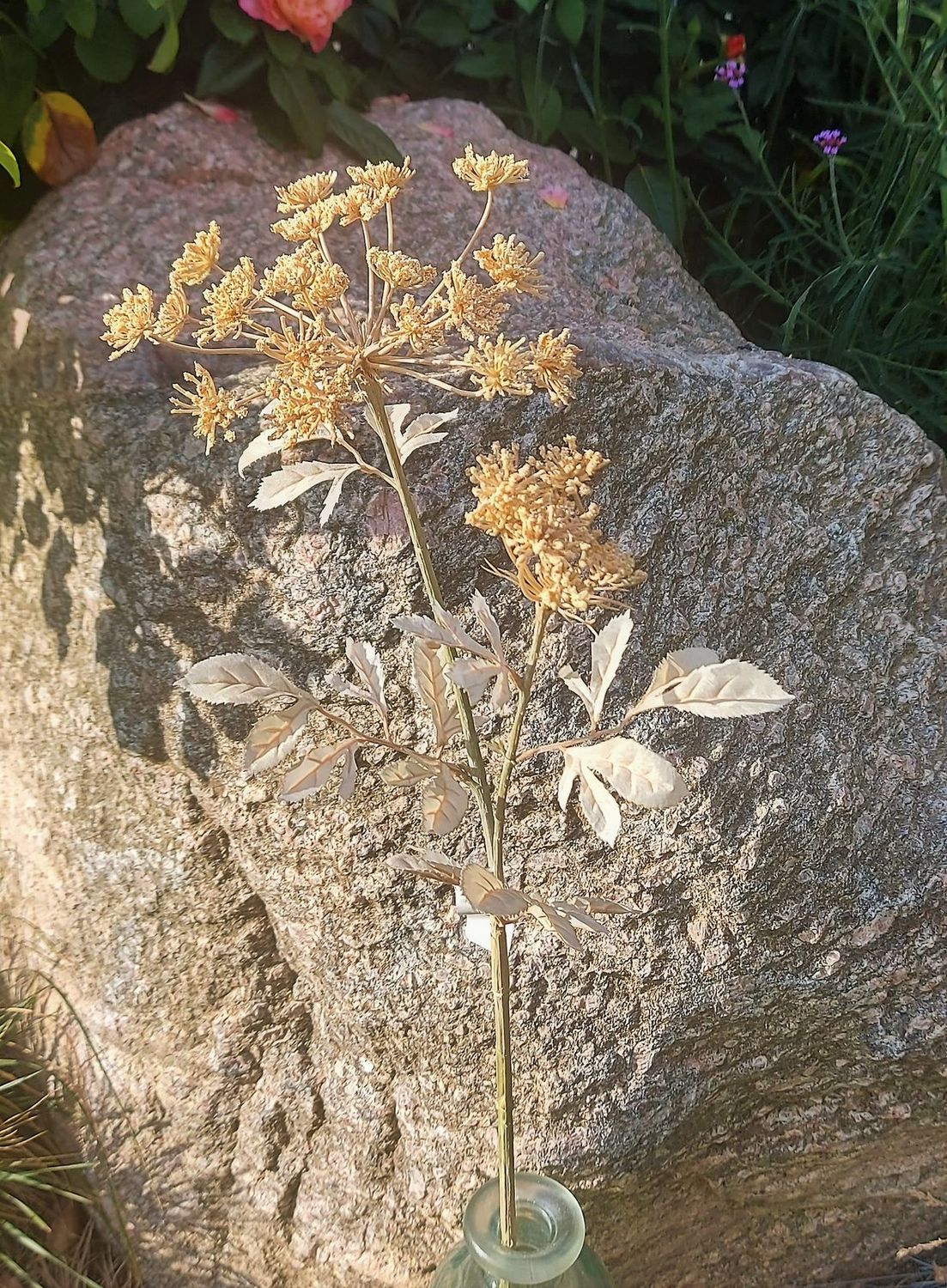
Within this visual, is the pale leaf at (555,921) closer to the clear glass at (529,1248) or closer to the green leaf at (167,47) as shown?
the clear glass at (529,1248)

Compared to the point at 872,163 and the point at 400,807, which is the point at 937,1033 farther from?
the point at 872,163

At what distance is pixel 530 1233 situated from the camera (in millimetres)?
765

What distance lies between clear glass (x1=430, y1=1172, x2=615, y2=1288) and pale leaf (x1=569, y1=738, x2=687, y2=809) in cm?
42

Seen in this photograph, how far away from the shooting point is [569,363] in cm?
56

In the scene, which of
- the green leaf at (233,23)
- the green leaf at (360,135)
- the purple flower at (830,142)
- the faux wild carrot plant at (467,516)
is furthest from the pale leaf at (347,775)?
the purple flower at (830,142)


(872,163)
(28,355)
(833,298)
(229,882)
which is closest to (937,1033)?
(229,882)

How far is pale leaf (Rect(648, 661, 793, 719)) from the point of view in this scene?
0.51m

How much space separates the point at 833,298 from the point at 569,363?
89cm

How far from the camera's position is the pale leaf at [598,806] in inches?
21.0

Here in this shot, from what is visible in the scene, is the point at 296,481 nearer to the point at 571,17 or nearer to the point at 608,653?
the point at 608,653

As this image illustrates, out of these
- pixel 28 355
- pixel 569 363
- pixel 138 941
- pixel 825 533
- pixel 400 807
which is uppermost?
pixel 569 363

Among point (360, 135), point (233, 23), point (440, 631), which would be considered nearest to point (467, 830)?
point (440, 631)

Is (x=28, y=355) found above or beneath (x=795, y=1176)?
above

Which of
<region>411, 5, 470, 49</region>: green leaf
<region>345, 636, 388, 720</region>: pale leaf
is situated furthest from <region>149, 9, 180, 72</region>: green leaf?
<region>345, 636, 388, 720</region>: pale leaf
